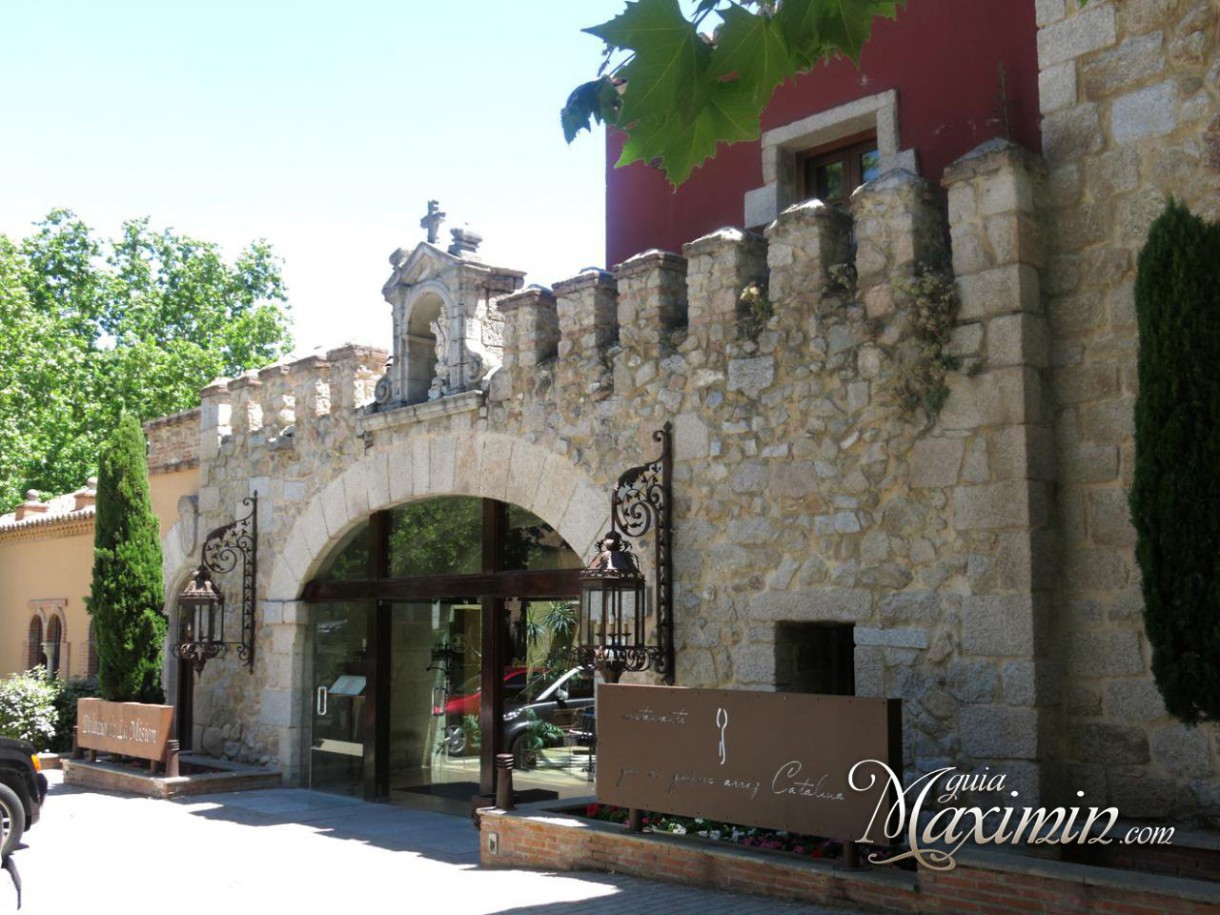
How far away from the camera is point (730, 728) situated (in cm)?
729

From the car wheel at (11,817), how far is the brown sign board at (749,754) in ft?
11.6

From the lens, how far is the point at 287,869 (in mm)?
8539

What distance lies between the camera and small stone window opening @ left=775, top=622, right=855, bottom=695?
27.0ft

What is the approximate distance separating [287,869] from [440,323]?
15.6 ft

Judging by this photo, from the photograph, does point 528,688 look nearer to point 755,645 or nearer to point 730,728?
point 755,645

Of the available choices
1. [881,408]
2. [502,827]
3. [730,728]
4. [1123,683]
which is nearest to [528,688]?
[502,827]

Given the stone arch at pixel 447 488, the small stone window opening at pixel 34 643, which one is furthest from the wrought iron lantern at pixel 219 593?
the small stone window opening at pixel 34 643

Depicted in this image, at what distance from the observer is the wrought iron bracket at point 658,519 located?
28.7 ft

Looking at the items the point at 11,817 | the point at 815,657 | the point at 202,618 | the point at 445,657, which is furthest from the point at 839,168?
the point at 202,618

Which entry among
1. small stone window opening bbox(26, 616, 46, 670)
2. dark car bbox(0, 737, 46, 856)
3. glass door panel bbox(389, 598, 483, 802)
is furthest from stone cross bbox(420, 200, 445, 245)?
small stone window opening bbox(26, 616, 46, 670)

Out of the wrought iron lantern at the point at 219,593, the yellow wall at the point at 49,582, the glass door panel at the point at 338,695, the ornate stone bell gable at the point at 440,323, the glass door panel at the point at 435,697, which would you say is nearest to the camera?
the ornate stone bell gable at the point at 440,323

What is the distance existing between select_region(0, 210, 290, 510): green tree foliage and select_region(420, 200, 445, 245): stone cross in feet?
47.0

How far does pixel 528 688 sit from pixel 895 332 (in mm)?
4491

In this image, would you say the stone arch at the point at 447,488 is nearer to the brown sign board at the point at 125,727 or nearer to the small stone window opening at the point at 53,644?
the brown sign board at the point at 125,727
